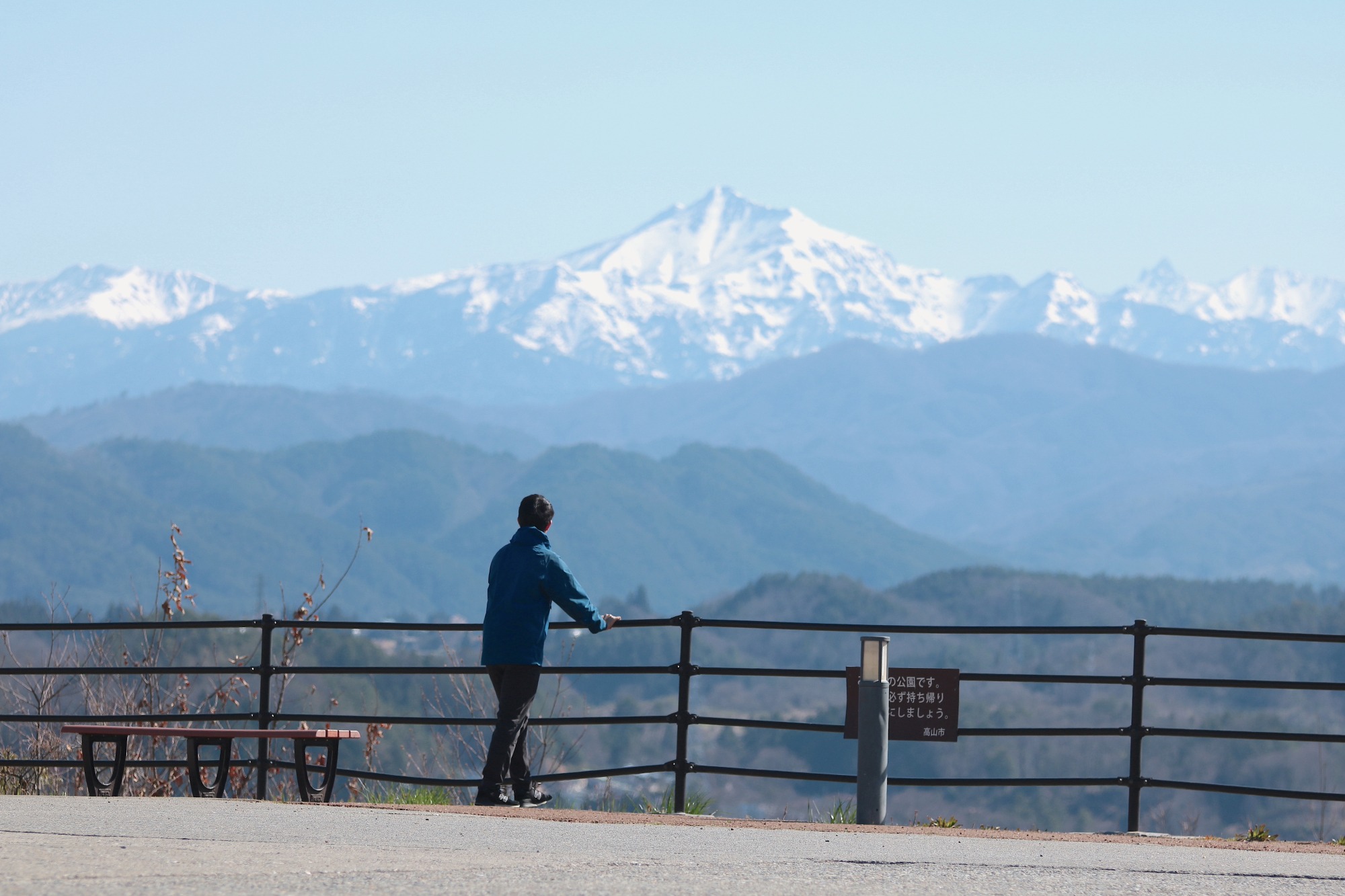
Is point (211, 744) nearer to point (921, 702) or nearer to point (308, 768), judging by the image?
point (308, 768)

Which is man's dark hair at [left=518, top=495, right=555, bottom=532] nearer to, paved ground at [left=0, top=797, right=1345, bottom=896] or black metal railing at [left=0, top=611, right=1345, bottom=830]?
black metal railing at [left=0, top=611, right=1345, bottom=830]

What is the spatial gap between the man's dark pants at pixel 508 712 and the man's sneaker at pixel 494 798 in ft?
0.10

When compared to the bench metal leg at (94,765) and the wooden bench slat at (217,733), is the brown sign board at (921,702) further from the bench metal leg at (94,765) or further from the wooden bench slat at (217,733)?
the bench metal leg at (94,765)

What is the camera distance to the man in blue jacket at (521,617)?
31.0ft

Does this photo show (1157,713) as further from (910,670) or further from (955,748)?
(910,670)

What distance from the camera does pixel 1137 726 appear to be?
9703mm

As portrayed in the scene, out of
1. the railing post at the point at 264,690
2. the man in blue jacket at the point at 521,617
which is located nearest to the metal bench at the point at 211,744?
the railing post at the point at 264,690

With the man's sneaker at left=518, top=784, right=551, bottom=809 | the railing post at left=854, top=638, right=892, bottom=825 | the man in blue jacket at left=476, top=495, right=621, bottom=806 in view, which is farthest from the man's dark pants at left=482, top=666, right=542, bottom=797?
the railing post at left=854, top=638, right=892, bottom=825

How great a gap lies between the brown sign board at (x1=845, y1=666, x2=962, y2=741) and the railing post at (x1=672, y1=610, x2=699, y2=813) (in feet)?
3.19

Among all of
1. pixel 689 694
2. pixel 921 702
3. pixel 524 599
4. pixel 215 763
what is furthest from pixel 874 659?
pixel 215 763

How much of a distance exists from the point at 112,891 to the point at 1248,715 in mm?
175311

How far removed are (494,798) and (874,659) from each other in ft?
7.82

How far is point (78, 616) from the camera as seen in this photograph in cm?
1449

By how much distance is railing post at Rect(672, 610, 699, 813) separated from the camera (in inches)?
386
